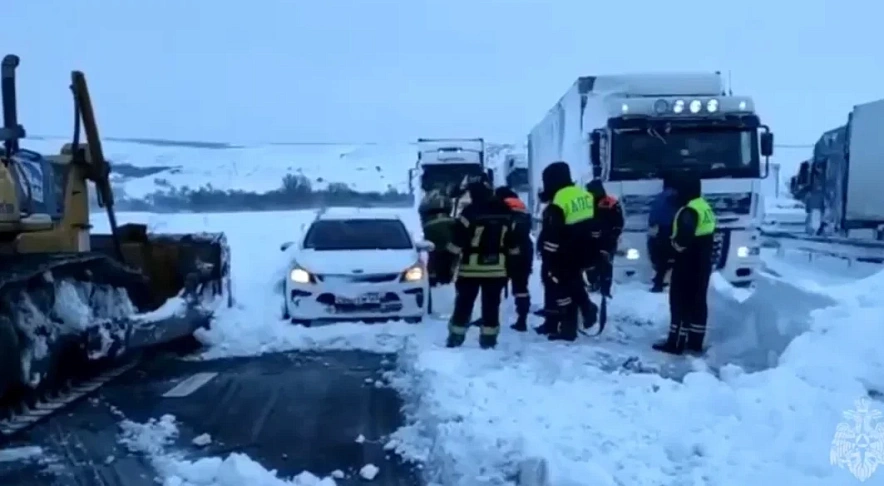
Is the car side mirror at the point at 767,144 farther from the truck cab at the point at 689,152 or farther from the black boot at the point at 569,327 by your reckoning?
the black boot at the point at 569,327

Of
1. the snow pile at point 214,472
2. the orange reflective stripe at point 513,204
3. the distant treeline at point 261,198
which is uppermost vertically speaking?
the orange reflective stripe at point 513,204

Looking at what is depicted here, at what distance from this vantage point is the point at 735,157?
1642cm

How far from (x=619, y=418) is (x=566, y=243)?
4305 mm

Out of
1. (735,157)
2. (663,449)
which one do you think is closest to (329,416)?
(663,449)

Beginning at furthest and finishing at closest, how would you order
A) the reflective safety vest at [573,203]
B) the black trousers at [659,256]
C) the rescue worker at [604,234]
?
the black trousers at [659,256]
the rescue worker at [604,234]
the reflective safety vest at [573,203]

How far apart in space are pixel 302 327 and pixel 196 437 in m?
5.35

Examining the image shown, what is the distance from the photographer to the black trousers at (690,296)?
10.8 m

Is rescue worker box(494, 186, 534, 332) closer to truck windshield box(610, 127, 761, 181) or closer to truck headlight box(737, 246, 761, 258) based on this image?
truck windshield box(610, 127, 761, 181)

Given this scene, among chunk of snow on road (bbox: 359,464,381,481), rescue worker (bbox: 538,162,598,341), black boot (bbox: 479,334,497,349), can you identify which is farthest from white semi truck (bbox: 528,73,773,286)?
chunk of snow on road (bbox: 359,464,381,481)

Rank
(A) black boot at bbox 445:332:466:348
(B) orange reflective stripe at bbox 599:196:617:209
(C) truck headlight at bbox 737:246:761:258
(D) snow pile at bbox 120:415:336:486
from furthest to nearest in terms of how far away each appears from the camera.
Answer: (C) truck headlight at bbox 737:246:761:258, (B) orange reflective stripe at bbox 599:196:617:209, (A) black boot at bbox 445:332:466:348, (D) snow pile at bbox 120:415:336:486

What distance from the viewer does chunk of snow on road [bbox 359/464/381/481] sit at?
6.56m

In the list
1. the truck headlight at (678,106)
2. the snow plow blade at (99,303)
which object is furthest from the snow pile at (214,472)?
the truck headlight at (678,106)

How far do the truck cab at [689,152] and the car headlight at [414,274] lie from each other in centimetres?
426

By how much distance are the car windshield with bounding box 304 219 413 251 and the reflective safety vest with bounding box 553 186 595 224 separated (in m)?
3.22
